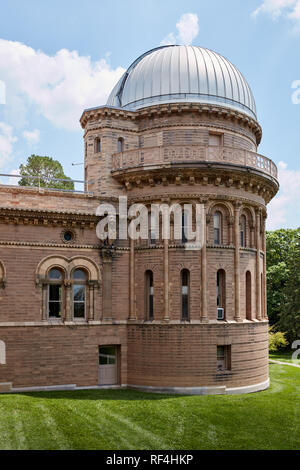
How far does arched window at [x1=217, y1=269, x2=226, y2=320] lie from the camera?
22547 mm

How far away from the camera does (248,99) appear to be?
87.3ft

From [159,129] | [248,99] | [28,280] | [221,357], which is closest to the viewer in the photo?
[28,280]

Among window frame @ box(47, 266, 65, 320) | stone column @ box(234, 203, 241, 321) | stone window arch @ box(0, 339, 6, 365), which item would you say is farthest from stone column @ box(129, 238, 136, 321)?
stone window arch @ box(0, 339, 6, 365)

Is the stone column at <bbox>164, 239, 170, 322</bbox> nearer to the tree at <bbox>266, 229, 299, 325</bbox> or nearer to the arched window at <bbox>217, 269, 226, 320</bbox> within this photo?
the arched window at <bbox>217, 269, 226, 320</bbox>

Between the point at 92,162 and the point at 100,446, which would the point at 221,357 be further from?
the point at 92,162

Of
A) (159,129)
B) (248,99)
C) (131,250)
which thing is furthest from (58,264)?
(248,99)

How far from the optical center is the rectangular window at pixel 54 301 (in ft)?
70.9

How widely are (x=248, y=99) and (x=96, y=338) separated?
15.5m

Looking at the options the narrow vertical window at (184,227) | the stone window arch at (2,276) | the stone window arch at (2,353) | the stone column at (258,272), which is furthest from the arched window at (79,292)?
the stone column at (258,272)

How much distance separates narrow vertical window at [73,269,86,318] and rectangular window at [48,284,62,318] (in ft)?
2.45

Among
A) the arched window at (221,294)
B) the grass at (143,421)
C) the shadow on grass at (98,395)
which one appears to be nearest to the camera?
the grass at (143,421)

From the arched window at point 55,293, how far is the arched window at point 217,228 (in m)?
7.59

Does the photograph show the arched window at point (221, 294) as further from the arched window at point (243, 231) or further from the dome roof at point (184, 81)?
the dome roof at point (184, 81)

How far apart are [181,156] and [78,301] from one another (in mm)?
8306
